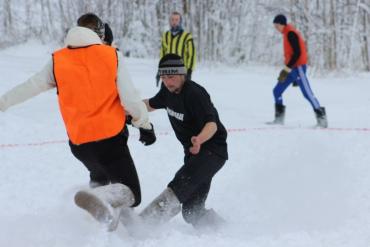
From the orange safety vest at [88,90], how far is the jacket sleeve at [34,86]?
4.1 inches

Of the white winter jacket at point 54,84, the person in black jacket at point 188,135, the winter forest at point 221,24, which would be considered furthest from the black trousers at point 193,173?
the winter forest at point 221,24

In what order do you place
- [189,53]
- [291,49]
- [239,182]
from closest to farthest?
[239,182], [291,49], [189,53]

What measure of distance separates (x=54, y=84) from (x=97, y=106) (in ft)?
1.06

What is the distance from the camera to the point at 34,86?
3.39m

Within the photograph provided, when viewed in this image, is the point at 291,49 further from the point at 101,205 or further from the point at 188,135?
the point at 101,205

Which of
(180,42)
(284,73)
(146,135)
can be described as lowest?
(284,73)

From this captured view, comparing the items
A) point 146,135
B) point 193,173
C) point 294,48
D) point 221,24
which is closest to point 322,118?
point 294,48

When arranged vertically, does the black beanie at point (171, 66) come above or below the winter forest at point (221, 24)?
above

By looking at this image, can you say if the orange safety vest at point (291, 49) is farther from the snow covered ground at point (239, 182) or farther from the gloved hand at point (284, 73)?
the snow covered ground at point (239, 182)

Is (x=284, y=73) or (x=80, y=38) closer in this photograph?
(x=80, y=38)

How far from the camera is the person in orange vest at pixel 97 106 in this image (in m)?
3.22

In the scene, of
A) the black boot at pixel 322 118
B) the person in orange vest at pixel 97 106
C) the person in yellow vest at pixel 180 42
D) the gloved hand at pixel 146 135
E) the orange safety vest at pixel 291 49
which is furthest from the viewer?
the person in yellow vest at pixel 180 42

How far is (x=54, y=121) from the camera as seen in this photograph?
8.88 meters

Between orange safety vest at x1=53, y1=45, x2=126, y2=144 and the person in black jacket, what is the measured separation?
1.62ft
